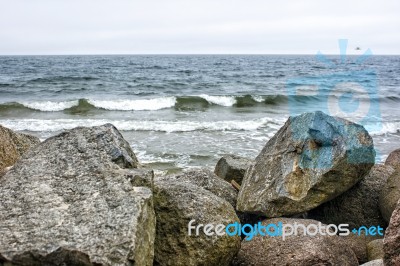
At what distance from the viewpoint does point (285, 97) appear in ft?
82.7

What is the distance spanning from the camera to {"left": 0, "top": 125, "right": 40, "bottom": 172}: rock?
4344 millimetres

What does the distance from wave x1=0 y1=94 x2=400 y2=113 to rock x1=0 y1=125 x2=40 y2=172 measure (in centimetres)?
1560

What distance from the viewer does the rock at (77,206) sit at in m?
2.56

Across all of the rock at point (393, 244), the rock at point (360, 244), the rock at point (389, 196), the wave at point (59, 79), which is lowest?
the wave at point (59, 79)

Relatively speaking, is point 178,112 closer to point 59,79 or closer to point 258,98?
point 258,98

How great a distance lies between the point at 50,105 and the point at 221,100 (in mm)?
9047

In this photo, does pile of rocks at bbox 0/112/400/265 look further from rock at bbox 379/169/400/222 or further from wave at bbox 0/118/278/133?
wave at bbox 0/118/278/133

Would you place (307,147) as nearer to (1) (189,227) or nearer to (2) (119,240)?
(1) (189,227)

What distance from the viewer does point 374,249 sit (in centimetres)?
415

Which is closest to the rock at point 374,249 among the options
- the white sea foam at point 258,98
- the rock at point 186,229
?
the rock at point 186,229

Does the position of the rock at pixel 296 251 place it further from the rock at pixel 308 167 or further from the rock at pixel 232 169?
the rock at pixel 232 169

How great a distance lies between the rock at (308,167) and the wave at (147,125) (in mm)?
9804

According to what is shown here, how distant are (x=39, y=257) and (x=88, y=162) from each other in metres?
1.10

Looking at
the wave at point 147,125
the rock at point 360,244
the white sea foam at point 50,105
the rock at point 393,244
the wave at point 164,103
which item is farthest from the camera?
the wave at point 164,103
